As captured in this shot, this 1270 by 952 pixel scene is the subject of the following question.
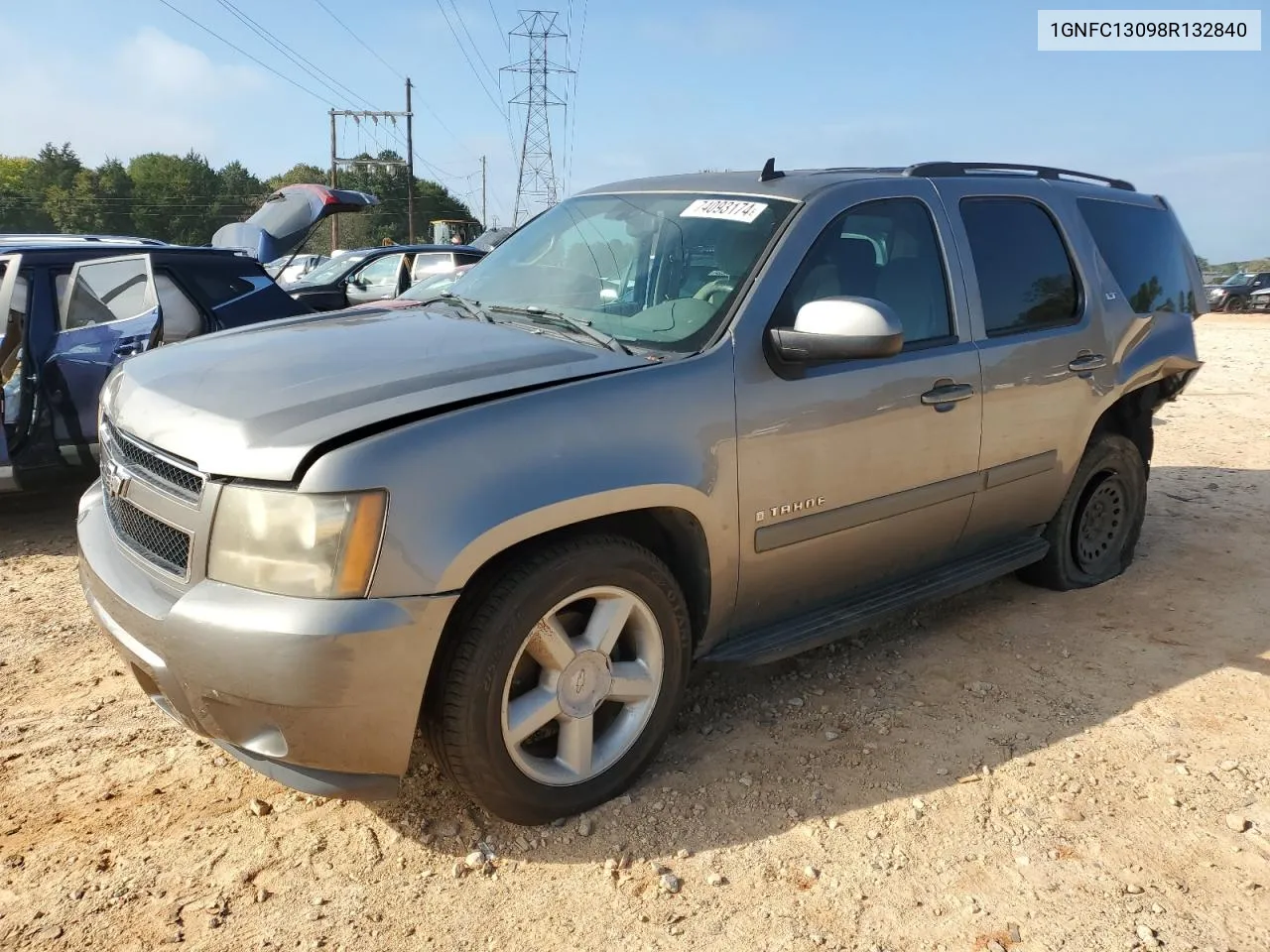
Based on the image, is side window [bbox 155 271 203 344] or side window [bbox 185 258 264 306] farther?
side window [bbox 185 258 264 306]

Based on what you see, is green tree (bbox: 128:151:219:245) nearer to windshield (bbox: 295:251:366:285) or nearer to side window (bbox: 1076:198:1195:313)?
windshield (bbox: 295:251:366:285)

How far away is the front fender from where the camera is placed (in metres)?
2.13

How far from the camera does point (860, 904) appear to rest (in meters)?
2.35

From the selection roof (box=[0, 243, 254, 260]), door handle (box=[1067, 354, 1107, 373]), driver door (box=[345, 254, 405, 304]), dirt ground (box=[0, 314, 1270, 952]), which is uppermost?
driver door (box=[345, 254, 405, 304])

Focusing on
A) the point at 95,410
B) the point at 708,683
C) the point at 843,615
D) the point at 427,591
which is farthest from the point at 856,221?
the point at 95,410

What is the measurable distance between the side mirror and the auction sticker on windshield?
510 millimetres

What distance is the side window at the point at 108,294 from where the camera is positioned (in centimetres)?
535

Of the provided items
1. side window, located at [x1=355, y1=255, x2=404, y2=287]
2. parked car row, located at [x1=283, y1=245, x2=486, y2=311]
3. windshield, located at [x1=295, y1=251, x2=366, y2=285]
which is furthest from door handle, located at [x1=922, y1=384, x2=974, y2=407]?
windshield, located at [x1=295, y1=251, x2=366, y2=285]

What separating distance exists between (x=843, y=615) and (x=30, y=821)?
8.32 ft

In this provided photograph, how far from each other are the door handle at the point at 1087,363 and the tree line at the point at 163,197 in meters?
60.2

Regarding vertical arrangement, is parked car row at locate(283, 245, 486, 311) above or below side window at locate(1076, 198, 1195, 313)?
above

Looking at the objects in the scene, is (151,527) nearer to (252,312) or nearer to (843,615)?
(843,615)

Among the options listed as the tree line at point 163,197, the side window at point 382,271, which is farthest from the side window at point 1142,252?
the tree line at point 163,197

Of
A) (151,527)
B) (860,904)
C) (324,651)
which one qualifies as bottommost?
(860,904)
